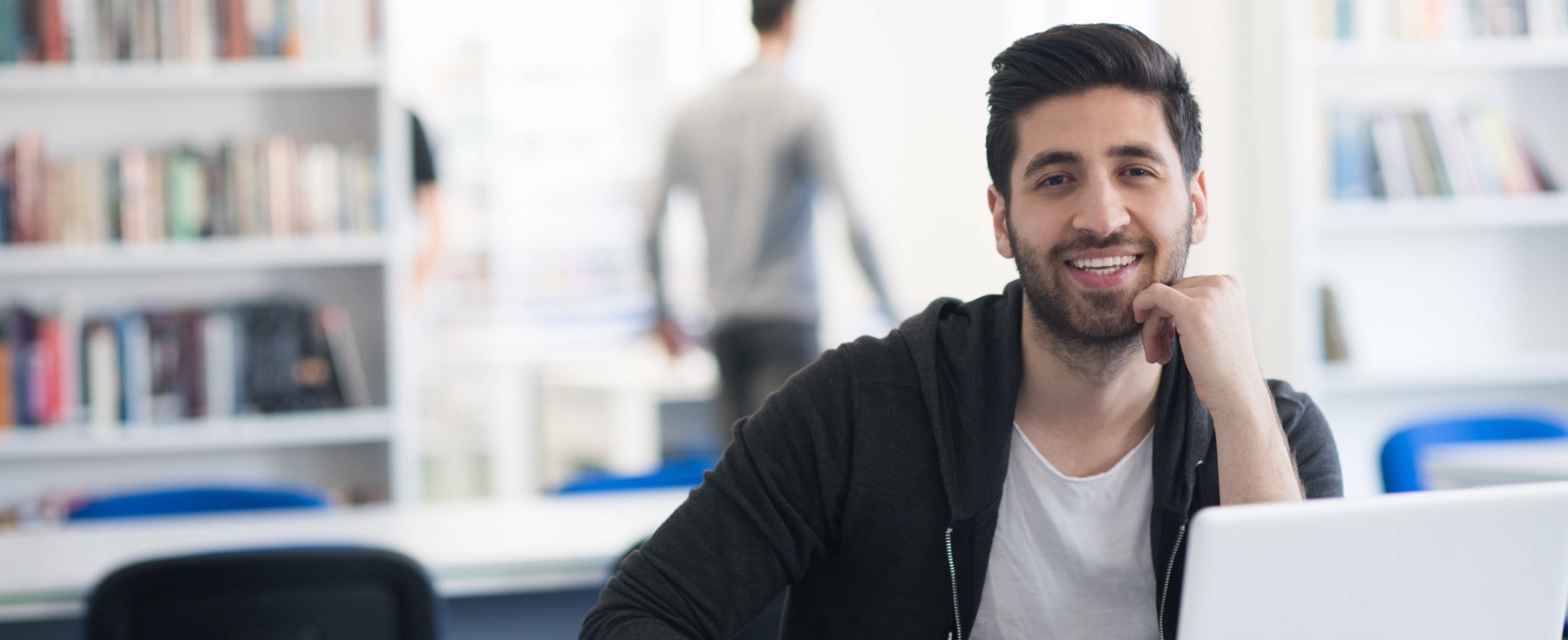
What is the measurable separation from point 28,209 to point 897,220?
11.3 feet

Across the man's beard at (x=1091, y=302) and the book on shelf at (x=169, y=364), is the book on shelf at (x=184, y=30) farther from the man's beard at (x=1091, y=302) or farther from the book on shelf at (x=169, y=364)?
the man's beard at (x=1091, y=302)

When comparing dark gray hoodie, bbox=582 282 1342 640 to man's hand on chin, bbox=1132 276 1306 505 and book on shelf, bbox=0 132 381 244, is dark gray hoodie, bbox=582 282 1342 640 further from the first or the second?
book on shelf, bbox=0 132 381 244

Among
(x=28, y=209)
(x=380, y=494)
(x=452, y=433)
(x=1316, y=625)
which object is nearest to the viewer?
(x=1316, y=625)

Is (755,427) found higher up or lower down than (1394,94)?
lower down

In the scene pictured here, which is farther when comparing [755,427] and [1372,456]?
[1372,456]

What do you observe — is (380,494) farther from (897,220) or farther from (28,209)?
(897,220)

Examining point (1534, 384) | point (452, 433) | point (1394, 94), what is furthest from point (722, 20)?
point (1534, 384)

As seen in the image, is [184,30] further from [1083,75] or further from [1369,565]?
[1369,565]

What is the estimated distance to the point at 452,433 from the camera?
5984mm

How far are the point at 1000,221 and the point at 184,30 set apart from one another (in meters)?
2.87

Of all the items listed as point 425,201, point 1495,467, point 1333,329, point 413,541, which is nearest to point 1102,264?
point 1495,467

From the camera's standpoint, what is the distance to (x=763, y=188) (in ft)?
11.2

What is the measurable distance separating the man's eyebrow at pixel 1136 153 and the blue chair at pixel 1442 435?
5.06 feet

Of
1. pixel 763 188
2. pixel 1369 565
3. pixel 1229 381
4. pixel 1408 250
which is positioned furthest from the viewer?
pixel 1408 250
